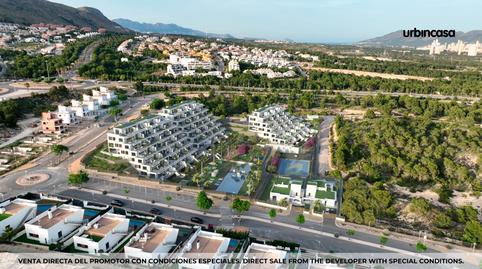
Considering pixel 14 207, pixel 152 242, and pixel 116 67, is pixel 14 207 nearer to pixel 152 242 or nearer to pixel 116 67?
pixel 152 242

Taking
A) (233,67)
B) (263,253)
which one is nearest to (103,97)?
(233,67)

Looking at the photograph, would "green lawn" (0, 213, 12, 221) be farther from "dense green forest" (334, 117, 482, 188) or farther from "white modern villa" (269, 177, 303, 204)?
"dense green forest" (334, 117, 482, 188)

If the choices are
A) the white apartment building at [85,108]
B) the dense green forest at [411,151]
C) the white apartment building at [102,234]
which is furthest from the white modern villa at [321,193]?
the white apartment building at [85,108]

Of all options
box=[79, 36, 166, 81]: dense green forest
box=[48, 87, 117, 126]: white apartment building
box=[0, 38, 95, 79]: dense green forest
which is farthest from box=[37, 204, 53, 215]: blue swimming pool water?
box=[0, 38, 95, 79]: dense green forest

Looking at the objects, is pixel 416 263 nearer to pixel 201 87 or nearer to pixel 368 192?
pixel 368 192

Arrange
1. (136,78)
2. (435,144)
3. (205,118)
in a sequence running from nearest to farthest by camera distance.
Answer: (435,144) → (205,118) → (136,78)

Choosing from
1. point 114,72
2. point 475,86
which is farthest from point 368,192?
point 114,72

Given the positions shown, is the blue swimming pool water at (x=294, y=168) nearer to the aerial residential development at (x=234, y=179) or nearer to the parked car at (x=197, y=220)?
the aerial residential development at (x=234, y=179)
